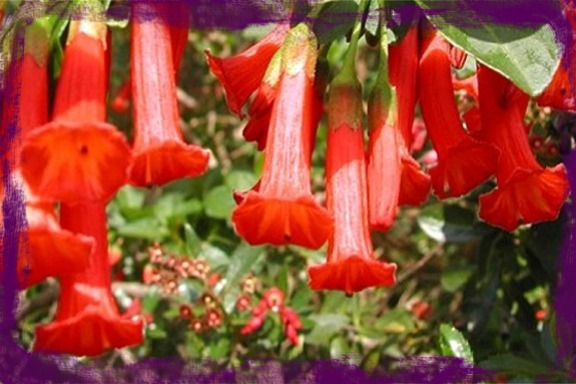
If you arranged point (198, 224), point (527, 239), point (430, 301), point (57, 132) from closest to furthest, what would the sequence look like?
point (57, 132), point (527, 239), point (198, 224), point (430, 301)

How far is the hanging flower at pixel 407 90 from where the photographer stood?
1.37 meters

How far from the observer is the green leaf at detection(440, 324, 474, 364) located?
5.49 feet

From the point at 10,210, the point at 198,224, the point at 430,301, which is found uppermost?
the point at 10,210

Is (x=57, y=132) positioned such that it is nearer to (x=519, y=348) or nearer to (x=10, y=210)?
(x=10, y=210)

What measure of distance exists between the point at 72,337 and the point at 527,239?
1.04 metres

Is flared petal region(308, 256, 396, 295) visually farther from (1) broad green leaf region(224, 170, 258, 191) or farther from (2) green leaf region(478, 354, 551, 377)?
(1) broad green leaf region(224, 170, 258, 191)

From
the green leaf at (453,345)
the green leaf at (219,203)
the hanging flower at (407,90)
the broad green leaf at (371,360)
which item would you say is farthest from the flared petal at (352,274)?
the green leaf at (219,203)

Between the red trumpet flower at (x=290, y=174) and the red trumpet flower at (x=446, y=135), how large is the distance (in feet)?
0.53

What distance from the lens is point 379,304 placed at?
2.62 metres

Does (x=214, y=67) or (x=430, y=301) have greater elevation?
(x=214, y=67)

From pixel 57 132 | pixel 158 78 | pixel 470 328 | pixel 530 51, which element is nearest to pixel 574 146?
pixel 470 328

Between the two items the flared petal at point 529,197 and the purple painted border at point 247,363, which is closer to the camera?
the purple painted border at point 247,363

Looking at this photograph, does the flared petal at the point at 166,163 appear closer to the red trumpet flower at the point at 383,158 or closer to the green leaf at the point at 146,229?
the red trumpet flower at the point at 383,158

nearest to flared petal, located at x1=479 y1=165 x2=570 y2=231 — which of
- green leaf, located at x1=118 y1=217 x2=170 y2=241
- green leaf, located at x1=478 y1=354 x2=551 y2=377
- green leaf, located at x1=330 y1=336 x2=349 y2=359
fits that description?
green leaf, located at x1=478 y1=354 x2=551 y2=377
